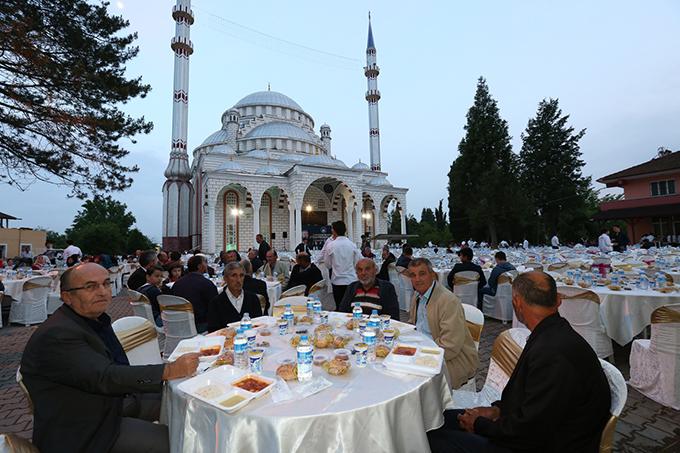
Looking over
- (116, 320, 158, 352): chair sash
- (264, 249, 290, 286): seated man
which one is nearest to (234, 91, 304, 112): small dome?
(264, 249, 290, 286): seated man

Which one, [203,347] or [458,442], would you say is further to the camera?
[203,347]

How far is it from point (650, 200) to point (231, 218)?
33351mm

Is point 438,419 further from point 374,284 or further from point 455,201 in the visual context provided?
point 455,201

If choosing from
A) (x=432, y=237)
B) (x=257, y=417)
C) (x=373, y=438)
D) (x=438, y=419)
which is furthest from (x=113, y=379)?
(x=432, y=237)

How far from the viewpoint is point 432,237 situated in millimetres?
46719

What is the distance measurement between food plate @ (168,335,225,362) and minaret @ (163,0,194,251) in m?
28.8

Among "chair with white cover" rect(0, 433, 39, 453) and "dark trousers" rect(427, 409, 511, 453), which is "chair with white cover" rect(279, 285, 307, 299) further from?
"chair with white cover" rect(0, 433, 39, 453)

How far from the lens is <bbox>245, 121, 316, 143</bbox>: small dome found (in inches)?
1460

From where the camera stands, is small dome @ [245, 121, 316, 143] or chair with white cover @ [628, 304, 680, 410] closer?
chair with white cover @ [628, 304, 680, 410]

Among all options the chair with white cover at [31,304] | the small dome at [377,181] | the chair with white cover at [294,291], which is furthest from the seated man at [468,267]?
the small dome at [377,181]

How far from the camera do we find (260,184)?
27016 mm

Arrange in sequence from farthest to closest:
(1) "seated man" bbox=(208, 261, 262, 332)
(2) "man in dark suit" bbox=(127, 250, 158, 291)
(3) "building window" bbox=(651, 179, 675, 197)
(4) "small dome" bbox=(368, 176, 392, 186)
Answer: (4) "small dome" bbox=(368, 176, 392, 186) → (3) "building window" bbox=(651, 179, 675, 197) → (2) "man in dark suit" bbox=(127, 250, 158, 291) → (1) "seated man" bbox=(208, 261, 262, 332)

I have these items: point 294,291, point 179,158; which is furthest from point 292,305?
point 179,158

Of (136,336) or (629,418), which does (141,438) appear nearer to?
(136,336)
